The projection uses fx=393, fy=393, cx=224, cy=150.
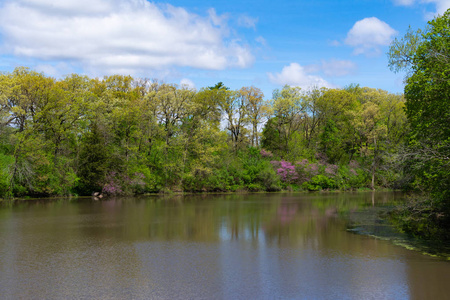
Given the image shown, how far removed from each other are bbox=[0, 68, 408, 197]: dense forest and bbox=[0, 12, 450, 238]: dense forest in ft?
0.50

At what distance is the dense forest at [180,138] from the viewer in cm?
4378

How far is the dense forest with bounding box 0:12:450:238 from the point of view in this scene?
37.6 metres

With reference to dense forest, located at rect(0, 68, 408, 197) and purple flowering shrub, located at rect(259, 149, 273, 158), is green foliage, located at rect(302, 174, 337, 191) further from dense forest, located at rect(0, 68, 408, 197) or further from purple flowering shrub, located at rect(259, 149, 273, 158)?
purple flowering shrub, located at rect(259, 149, 273, 158)

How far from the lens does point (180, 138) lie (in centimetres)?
5231

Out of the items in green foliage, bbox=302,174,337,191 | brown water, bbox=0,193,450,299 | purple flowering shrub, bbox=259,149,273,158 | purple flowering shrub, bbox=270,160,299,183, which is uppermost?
purple flowering shrub, bbox=259,149,273,158

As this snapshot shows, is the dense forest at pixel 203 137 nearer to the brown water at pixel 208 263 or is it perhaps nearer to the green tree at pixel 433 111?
the green tree at pixel 433 111

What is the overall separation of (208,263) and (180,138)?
39369 millimetres

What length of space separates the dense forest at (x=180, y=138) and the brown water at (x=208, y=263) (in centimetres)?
1959

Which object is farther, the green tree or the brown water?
the green tree

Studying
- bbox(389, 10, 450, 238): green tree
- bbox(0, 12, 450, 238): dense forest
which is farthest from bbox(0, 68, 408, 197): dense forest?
bbox(389, 10, 450, 238): green tree

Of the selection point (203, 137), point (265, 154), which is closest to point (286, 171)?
point (265, 154)

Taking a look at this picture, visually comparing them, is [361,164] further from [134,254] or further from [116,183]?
[134,254]

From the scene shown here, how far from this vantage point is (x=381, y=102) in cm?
6881

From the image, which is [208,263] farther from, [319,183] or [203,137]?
[319,183]
